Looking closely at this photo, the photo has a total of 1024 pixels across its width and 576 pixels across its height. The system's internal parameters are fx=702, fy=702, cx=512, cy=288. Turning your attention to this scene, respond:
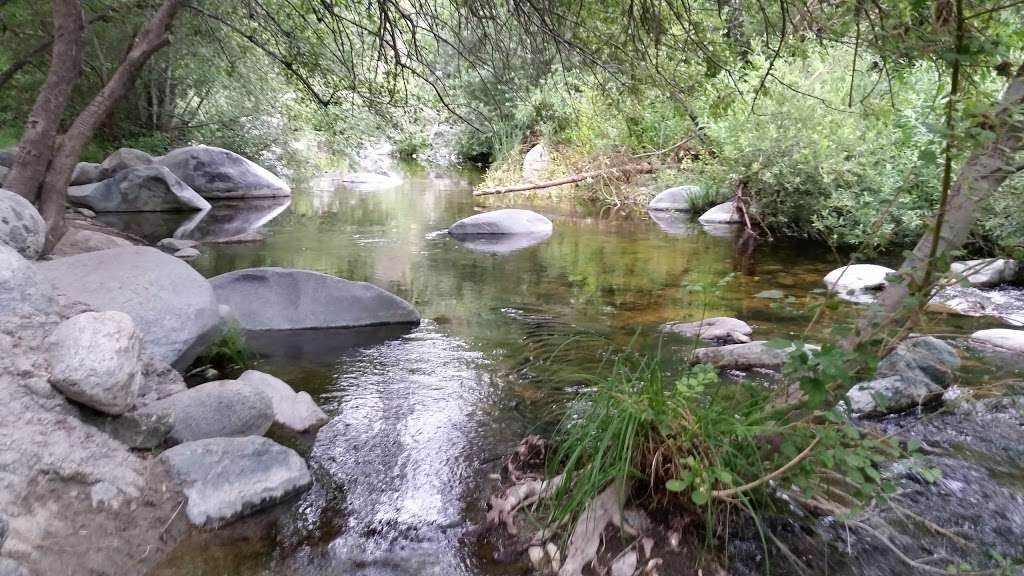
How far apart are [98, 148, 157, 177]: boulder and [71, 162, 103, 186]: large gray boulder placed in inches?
1.0

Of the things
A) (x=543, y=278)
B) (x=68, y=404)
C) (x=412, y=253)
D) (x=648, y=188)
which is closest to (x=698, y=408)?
(x=68, y=404)

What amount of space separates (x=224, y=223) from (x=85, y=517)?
9875 millimetres

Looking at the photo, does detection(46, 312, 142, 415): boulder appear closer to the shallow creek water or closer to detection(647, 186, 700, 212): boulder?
the shallow creek water

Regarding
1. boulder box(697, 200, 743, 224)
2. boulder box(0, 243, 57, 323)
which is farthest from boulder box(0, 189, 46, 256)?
boulder box(697, 200, 743, 224)

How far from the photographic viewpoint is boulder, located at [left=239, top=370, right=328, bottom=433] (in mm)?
3928

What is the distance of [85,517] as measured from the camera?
270 cm

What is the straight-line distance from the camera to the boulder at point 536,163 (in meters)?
18.2

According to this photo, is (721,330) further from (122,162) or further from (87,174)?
(87,174)

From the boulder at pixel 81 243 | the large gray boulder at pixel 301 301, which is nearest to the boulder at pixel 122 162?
the boulder at pixel 81 243

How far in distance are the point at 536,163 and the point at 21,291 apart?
52.8 feet

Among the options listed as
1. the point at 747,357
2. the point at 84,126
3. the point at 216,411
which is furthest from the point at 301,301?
the point at 747,357

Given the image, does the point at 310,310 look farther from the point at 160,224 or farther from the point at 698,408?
the point at 160,224

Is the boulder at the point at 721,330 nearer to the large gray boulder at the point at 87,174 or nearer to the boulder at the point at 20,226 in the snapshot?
the boulder at the point at 20,226

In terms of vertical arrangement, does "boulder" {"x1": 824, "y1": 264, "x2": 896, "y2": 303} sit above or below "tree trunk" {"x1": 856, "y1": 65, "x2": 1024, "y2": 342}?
below
